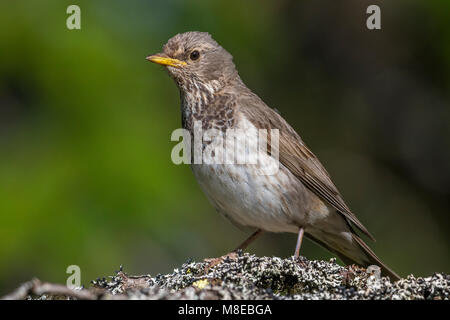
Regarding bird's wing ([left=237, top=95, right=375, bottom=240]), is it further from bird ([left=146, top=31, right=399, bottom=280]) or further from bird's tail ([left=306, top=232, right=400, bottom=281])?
bird's tail ([left=306, top=232, right=400, bottom=281])

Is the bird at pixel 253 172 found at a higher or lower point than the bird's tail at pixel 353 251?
higher

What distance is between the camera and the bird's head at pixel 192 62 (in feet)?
17.1

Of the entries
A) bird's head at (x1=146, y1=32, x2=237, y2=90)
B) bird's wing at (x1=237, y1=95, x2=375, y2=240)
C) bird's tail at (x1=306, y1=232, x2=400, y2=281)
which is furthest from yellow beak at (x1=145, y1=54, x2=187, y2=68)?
bird's tail at (x1=306, y1=232, x2=400, y2=281)

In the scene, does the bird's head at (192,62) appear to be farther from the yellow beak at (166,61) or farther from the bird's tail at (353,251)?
the bird's tail at (353,251)

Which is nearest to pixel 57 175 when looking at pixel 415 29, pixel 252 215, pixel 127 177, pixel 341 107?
pixel 127 177

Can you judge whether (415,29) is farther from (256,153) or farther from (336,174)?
(256,153)

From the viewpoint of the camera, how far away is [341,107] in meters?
7.82

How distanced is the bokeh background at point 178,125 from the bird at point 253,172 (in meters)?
0.76

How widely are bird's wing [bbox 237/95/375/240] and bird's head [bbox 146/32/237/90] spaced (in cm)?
31

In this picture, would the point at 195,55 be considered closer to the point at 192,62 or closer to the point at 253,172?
the point at 192,62

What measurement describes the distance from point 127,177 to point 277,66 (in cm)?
265

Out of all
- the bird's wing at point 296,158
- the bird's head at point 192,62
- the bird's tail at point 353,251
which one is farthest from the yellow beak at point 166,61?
the bird's tail at point 353,251

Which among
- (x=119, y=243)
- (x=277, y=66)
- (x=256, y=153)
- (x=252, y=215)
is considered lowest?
(x=119, y=243)

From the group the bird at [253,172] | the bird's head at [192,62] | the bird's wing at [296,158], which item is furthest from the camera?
the bird's head at [192,62]
